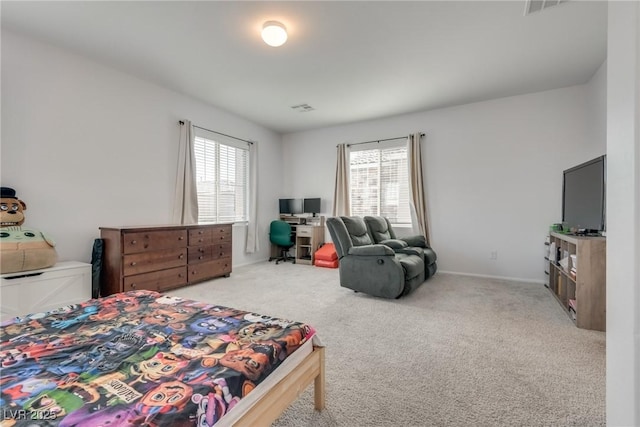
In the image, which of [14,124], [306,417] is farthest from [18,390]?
[14,124]

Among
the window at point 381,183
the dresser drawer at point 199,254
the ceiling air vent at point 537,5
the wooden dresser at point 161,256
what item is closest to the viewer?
the ceiling air vent at point 537,5

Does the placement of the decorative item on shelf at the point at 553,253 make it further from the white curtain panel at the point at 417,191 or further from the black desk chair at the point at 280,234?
the black desk chair at the point at 280,234

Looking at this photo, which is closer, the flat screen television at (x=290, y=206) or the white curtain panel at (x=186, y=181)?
the white curtain panel at (x=186, y=181)

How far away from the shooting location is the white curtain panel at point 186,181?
4.07 m

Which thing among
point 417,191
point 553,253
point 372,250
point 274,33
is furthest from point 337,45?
point 553,253

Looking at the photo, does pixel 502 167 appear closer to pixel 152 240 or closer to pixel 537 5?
pixel 537 5

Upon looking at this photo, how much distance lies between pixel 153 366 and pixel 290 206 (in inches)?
196

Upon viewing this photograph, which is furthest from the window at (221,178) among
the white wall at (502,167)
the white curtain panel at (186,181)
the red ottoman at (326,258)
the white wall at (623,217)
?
the white wall at (623,217)

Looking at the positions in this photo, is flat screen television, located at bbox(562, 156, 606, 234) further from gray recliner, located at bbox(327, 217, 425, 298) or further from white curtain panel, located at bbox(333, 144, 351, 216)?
white curtain panel, located at bbox(333, 144, 351, 216)

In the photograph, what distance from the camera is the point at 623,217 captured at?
0.74m

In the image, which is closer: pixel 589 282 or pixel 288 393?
pixel 288 393

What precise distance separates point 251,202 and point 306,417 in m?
4.40

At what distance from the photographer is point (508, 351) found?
6.73 feet

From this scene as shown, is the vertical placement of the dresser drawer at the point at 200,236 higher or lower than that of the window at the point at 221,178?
lower
